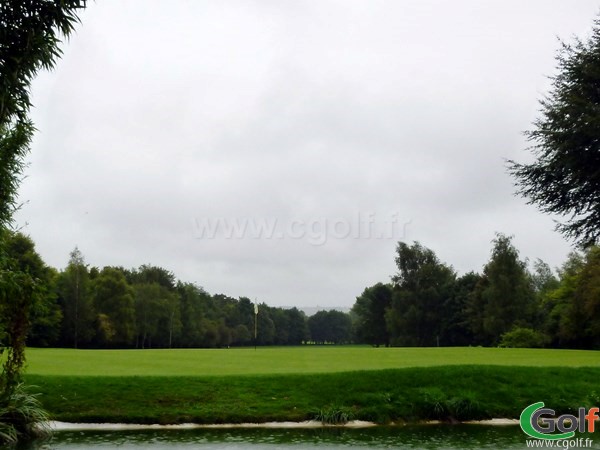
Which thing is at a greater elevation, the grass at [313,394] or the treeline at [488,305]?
the treeline at [488,305]

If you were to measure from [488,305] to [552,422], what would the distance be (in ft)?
203

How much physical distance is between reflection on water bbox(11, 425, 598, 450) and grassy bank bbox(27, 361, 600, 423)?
1.03 meters

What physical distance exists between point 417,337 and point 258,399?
73.8 metres

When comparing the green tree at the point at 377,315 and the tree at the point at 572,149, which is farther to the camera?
the green tree at the point at 377,315

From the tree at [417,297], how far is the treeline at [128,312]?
2272cm

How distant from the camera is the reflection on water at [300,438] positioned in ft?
49.7

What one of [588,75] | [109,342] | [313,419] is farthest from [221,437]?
[109,342]

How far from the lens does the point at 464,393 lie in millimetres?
20406

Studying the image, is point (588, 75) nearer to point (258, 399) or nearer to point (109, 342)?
point (258, 399)

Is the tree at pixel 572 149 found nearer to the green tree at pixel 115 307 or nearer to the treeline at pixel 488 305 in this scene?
the treeline at pixel 488 305

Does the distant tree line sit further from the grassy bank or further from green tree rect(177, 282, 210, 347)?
the grassy bank

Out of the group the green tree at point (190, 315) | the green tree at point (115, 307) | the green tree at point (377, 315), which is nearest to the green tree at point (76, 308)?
the green tree at point (115, 307)

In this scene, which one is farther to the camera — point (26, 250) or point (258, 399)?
point (26, 250)

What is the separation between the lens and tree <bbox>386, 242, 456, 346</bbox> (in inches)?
3573
